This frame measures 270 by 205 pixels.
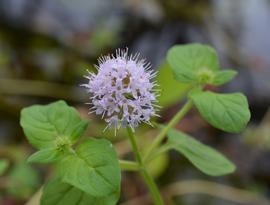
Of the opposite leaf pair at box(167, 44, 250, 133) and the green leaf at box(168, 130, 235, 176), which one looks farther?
the green leaf at box(168, 130, 235, 176)

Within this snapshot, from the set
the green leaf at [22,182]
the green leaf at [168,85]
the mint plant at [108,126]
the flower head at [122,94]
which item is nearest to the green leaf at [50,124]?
the mint plant at [108,126]

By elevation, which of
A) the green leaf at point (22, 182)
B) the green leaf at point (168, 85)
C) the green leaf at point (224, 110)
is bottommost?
the green leaf at point (22, 182)

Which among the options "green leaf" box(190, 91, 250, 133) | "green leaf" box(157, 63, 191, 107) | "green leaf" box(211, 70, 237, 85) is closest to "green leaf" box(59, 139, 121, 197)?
"green leaf" box(190, 91, 250, 133)

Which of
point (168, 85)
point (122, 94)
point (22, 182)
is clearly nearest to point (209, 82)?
point (122, 94)

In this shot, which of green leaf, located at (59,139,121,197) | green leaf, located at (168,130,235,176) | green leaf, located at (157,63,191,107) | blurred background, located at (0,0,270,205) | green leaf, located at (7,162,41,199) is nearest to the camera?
green leaf, located at (59,139,121,197)

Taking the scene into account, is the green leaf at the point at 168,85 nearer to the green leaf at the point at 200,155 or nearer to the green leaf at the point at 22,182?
the green leaf at the point at 22,182

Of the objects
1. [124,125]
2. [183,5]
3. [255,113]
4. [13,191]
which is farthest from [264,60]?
[124,125]

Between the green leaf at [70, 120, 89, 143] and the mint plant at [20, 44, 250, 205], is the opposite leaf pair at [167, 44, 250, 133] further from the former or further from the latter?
the green leaf at [70, 120, 89, 143]
